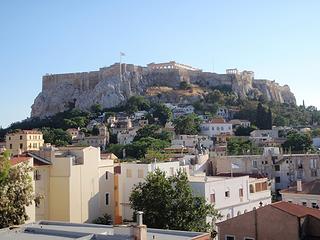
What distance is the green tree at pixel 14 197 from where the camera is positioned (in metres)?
25.9

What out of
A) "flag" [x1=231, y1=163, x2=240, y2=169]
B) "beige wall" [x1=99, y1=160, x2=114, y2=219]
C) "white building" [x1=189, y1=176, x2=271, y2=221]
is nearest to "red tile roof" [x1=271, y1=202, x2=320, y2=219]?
"white building" [x1=189, y1=176, x2=271, y2=221]

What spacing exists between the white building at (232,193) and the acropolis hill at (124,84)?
10933cm

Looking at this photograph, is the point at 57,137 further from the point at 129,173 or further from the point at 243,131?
the point at 129,173

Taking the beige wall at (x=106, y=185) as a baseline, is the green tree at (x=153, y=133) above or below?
above

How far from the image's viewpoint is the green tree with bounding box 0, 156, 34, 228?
85.0 feet

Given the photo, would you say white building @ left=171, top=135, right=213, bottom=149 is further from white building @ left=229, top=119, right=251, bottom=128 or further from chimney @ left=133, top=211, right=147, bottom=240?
chimney @ left=133, top=211, right=147, bottom=240

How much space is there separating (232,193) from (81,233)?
2097 cm

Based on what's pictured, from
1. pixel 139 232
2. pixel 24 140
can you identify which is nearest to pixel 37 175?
pixel 139 232

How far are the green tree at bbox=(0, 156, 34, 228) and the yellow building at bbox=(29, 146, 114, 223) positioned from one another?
22.9 ft

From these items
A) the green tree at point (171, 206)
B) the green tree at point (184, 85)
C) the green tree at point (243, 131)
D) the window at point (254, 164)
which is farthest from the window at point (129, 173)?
the green tree at point (184, 85)

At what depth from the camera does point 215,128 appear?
124 meters

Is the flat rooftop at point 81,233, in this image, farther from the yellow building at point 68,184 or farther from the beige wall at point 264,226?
the yellow building at point 68,184

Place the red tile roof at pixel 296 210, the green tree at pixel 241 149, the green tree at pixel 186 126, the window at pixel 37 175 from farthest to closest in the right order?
the green tree at pixel 186 126 → the green tree at pixel 241 149 → the window at pixel 37 175 → the red tile roof at pixel 296 210

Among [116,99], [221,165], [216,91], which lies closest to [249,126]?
[216,91]
